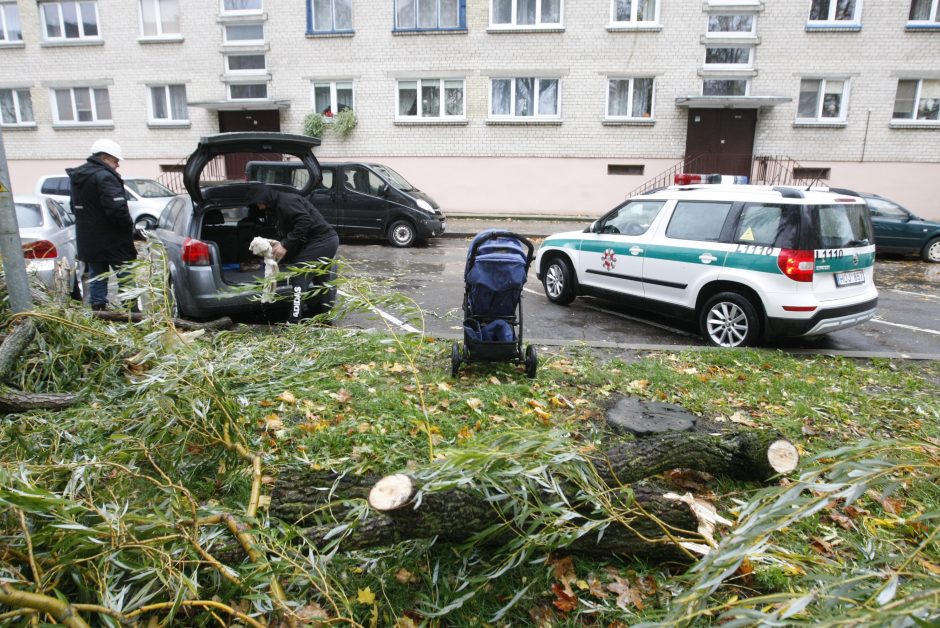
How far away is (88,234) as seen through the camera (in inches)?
267

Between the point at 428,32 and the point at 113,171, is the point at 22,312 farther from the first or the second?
the point at 428,32

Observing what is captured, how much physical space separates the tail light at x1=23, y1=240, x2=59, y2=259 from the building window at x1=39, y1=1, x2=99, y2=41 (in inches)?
810

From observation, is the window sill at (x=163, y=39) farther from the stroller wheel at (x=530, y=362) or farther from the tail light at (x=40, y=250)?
the stroller wheel at (x=530, y=362)

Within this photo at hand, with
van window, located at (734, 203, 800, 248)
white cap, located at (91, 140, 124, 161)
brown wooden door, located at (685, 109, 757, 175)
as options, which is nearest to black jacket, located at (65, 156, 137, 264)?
white cap, located at (91, 140, 124, 161)

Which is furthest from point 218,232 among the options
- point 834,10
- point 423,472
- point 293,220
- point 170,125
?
point 834,10

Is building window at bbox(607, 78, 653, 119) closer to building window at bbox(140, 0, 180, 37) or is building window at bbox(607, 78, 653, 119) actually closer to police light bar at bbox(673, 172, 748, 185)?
police light bar at bbox(673, 172, 748, 185)

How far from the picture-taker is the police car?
21.7ft

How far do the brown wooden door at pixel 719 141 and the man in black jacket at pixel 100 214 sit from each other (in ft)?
62.3

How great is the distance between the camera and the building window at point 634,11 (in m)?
20.7

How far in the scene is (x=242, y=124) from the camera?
920 inches

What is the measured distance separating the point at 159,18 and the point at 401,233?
1557 centimetres

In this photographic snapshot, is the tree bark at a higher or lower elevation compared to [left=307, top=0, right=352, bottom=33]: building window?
lower

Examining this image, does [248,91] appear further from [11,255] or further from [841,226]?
[841,226]

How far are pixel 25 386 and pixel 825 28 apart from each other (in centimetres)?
2403
